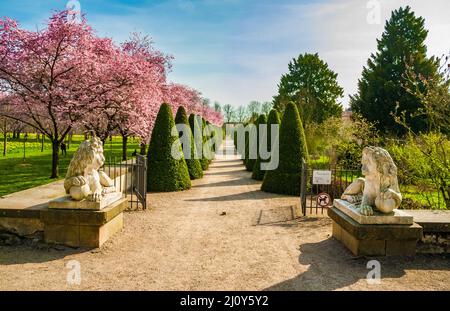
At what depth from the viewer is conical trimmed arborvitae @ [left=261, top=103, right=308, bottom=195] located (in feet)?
43.1

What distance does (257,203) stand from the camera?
38.1ft

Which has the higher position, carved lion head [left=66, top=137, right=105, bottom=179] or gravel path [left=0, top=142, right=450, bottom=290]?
carved lion head [left=66, top=137, right=105, bottom=179]

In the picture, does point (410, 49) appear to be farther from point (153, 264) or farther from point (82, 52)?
point (153, 264)

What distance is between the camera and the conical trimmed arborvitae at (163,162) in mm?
13312

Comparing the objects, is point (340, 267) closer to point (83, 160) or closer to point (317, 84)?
point (83, 160)

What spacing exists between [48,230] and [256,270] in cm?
382

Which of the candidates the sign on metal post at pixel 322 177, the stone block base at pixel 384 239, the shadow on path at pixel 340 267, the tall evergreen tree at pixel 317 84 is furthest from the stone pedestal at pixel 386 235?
the tall evergreen tree at pixel 317 84

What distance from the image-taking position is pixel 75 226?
6289 millimetres

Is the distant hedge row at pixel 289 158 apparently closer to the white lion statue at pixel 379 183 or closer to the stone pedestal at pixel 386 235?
the white lion statue at pixel 379 183

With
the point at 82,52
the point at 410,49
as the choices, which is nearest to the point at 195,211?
the point at 82,52

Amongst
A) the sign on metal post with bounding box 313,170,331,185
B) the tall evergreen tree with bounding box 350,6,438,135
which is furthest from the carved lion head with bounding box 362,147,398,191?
the tall evergreen tree with bounding box 350,6,438,135

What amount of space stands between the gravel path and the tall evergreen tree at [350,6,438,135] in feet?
60.1

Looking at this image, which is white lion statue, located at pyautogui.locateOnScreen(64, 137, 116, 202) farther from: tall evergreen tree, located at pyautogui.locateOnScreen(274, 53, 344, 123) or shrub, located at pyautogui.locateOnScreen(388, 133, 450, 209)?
tall evergreen tree, located at pyautogui.locateOnScreen(274, 53, 344, 123)

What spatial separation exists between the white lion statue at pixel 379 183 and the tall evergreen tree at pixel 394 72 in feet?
64.6
